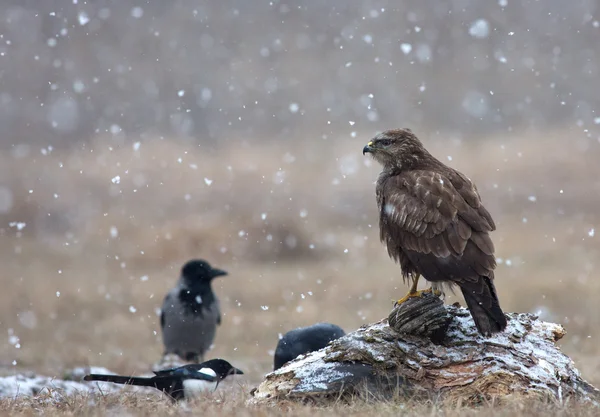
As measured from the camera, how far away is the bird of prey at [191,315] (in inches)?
420

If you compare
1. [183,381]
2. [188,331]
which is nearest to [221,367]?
[183,381]

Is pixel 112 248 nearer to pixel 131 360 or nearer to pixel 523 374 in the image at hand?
pixel 131 360

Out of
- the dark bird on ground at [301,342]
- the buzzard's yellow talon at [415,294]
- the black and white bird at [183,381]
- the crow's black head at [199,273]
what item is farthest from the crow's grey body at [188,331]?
the buzzard's yellow talon at [415,294]

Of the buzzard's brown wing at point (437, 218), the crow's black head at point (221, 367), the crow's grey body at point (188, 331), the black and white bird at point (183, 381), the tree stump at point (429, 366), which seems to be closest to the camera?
the tree stump at point (429, 366)

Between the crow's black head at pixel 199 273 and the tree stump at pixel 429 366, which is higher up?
the crow's black head at pixel 199 273

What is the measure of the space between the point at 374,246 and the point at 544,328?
11607mm

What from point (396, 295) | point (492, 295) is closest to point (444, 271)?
point (492, 295)

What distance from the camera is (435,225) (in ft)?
19.5

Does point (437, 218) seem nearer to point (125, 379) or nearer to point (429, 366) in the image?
point (429, 366)

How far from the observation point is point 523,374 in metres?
5.47

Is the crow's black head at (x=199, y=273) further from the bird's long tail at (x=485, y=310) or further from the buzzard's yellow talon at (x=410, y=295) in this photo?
the bird's long tail at (x=485, y=310)

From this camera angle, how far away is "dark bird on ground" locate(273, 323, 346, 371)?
22.8 feet

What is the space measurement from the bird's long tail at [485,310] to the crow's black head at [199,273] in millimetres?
5740

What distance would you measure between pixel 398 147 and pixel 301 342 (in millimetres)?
1750
